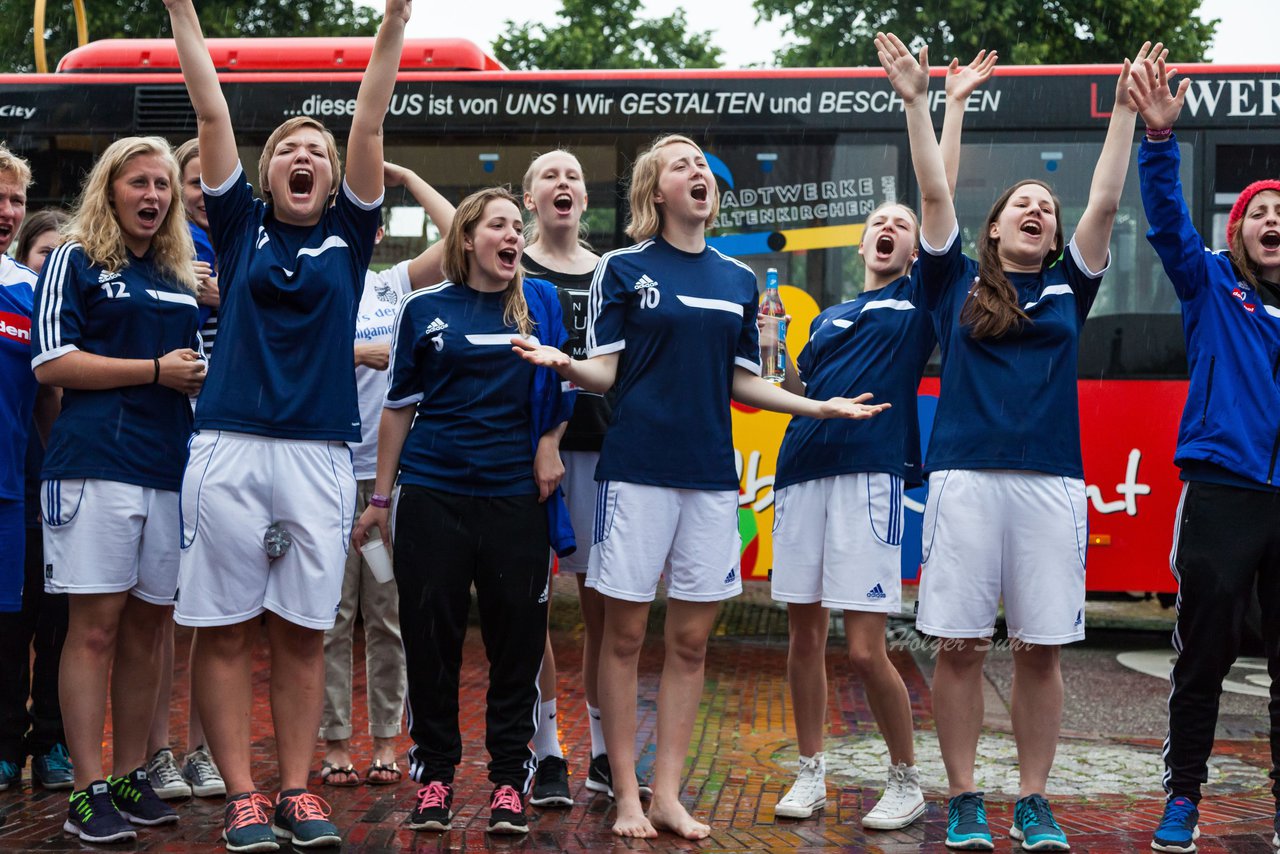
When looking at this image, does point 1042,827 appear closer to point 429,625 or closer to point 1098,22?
point 429,625

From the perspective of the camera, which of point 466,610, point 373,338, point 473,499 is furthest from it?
point 373,338

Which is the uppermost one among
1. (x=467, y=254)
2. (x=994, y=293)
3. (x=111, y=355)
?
(x=467, y=254)

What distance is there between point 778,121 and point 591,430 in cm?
448

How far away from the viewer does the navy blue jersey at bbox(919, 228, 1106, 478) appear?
4.63m

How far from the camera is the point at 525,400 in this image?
15.6ft

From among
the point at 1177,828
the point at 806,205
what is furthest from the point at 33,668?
the point at 806,205

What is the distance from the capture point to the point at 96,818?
4570 millimetres

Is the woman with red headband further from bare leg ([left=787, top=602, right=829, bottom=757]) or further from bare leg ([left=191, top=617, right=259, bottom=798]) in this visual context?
bare leg ([left=191, top=617, right=259, bottom=798])

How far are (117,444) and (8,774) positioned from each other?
1666 millimetres

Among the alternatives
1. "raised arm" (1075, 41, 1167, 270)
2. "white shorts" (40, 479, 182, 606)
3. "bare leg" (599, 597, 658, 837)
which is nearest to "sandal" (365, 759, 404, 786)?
"bare leg" (599, 597, 658, 837)

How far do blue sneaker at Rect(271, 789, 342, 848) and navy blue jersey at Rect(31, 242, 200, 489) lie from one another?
1.13 meters

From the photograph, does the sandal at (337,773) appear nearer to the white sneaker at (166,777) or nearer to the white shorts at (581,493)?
the white sneaker at (166,777)

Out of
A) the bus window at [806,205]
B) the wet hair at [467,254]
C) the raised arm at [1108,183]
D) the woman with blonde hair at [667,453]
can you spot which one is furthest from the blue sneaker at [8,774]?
the bus window at [806,205]

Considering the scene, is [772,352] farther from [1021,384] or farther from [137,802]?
[137,802]
